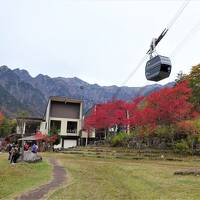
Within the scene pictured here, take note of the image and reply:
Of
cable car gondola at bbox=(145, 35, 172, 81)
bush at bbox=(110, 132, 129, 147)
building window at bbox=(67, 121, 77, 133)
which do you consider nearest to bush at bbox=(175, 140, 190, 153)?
Answer: bush at bbox=(110, 132, 129, 147)

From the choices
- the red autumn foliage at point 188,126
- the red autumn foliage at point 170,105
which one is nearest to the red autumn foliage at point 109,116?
the red autumn foliage at point 170,105

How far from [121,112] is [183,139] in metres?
12.0

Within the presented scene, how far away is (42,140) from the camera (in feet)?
188

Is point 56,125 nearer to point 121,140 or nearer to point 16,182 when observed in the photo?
point 121,140

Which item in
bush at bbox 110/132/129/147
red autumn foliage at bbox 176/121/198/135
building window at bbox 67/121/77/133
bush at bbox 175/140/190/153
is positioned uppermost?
building window at bbox 67/121/77/133

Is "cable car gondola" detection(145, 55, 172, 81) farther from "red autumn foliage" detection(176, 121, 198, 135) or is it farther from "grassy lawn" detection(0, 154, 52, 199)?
"red autumn foliage" detection(176, 121, 198, 135)

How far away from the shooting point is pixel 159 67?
2006 cm

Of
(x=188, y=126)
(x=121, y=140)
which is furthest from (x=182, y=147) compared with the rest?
(x=121, y=140)

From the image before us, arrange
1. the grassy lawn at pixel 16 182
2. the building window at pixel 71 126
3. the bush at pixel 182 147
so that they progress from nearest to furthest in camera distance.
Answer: the grassy lawn at pixel 16 182 < the bush at pixel 182 147 < the building window at pixel 71 126

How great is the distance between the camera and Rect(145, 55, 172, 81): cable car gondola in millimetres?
20016

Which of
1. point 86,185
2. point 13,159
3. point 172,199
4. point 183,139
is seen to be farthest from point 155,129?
point 172,199

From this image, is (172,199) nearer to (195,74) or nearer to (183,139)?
(183,139)

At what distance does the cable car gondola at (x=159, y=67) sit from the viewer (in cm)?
2002

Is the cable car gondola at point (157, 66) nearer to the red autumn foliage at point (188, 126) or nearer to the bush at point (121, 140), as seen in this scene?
the red autumn foliage at point (188, 126)
